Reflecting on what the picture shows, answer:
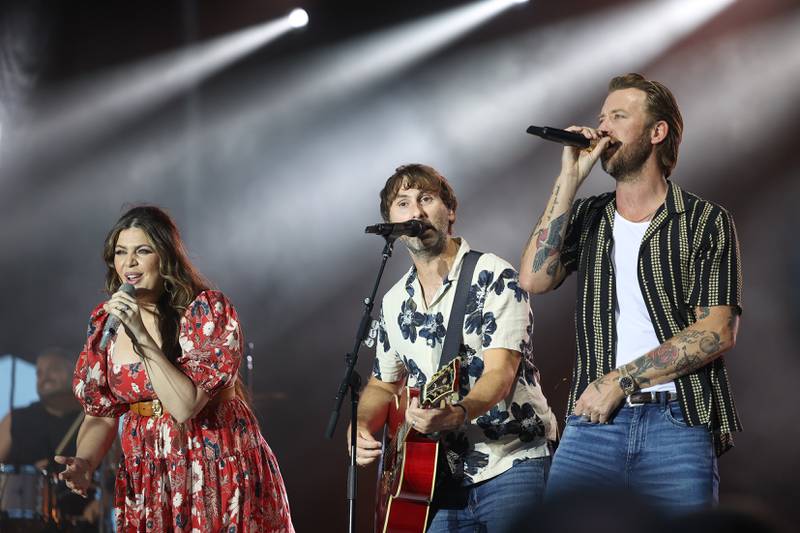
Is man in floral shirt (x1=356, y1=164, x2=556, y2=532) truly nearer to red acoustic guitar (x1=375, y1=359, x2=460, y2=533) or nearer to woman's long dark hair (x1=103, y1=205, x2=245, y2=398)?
red acoustic guitar (x1=375, y1=359, x2=460, y2=533)

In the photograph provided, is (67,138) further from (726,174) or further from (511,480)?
(511,480)

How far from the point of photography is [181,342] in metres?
3.75

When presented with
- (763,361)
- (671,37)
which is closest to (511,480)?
(763,361)

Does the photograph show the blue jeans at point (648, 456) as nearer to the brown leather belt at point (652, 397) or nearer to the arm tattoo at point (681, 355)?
the brown leather belt at point (652, 397)

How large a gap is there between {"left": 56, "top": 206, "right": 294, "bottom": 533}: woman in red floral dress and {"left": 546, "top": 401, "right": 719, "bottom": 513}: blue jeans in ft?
4.20

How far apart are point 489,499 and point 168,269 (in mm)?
1581

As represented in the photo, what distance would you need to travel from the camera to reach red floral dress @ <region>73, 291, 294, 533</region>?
141 inches

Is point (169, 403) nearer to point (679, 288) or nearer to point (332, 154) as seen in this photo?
point (679, 288)

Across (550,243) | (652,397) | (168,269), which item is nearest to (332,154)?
(168,269)

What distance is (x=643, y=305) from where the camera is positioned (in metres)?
3.09

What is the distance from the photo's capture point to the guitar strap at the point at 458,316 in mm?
3500

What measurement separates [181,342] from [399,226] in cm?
96

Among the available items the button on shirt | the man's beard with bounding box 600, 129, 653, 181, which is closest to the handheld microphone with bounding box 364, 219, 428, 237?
the button on shirt

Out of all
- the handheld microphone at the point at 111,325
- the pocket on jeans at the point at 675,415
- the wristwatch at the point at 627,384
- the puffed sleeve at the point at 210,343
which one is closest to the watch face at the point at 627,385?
the wristwatch at the point at 627,384
